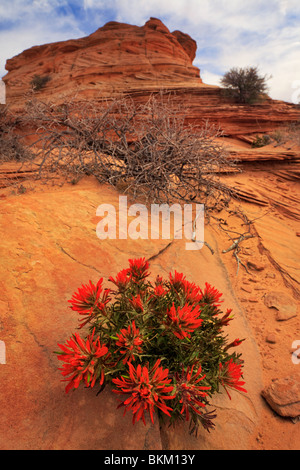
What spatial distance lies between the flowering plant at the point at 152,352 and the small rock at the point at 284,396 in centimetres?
53

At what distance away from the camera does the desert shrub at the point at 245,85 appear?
14078mm

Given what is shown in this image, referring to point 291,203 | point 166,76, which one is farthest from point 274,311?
point 166,76

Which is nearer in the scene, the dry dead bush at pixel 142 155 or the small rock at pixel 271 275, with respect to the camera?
the small rock at pixel 271 275

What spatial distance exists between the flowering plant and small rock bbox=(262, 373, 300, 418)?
53 centimetres

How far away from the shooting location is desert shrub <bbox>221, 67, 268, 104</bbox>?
1408 centimetres

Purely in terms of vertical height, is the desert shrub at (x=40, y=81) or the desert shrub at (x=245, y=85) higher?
the desert shrub at (x=40, y=81)

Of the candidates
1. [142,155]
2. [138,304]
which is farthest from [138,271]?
[142,155]

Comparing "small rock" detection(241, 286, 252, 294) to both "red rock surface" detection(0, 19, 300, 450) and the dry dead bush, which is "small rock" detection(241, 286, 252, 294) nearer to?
"red rock surface" detection(0, 19, 300, 450)

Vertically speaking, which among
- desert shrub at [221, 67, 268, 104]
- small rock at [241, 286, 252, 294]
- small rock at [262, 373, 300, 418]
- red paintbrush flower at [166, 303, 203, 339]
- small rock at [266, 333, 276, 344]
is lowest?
small rock at [262, 373, 300, 418]

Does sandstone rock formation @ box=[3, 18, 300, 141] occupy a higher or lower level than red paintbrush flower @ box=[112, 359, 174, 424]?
higher

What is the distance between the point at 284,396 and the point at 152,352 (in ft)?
3.30

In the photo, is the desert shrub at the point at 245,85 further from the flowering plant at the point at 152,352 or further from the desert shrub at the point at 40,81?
the flowering plant at the point at 152,352

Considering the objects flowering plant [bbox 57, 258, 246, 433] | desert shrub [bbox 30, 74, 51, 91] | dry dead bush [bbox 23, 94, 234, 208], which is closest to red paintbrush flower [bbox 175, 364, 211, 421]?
flowering plant [bbox 57, 258, 246, 433]

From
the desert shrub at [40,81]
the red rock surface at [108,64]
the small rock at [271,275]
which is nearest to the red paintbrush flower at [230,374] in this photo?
the small rock at [271,275]
